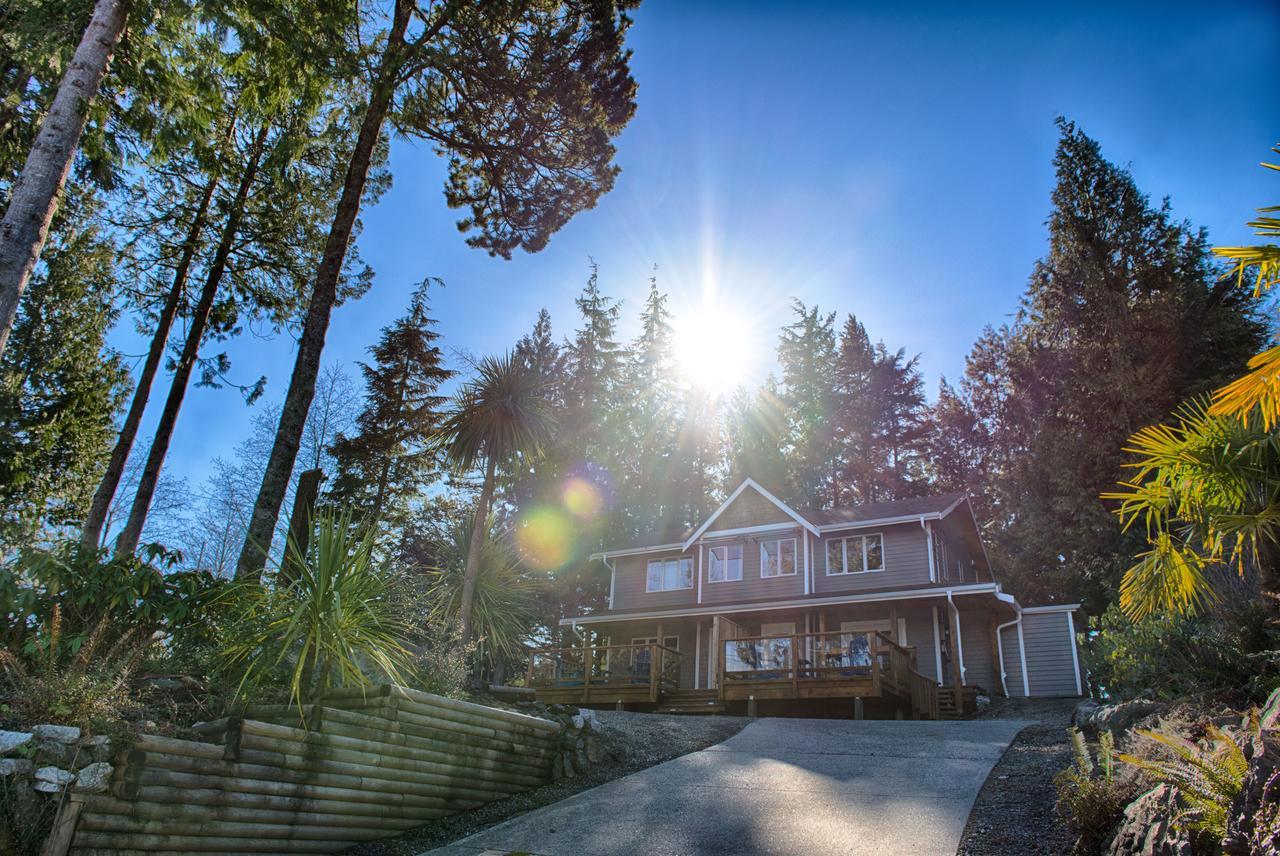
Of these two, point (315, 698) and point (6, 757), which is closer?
point (6, 757)

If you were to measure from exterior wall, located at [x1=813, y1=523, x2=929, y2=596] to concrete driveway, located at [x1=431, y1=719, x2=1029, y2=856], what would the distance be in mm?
9980

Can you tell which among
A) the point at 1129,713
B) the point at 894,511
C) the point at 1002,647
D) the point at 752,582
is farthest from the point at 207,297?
the point at 1002,647

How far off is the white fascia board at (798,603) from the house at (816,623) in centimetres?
4

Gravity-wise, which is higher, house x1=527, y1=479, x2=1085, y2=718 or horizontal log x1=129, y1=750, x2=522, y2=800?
house x1=527, y1=479, x2=1085, y2=718

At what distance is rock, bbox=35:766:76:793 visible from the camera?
13.9 ft

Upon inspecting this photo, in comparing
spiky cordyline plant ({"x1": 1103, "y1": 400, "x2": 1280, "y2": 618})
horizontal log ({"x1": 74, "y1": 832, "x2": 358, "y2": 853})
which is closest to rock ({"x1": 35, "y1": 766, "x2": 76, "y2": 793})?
horizontal log ({"x1": 74, "y1": 832, "x2": 358, "y2": 853})

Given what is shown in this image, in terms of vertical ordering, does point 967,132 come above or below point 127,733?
above

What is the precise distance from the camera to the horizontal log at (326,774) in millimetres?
4961

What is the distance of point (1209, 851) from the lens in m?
3.31

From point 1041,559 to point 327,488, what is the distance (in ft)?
79.1

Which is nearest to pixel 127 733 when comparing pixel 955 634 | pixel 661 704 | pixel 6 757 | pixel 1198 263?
pixel 6 757

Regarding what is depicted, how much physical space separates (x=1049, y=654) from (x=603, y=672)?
12440 millimetres

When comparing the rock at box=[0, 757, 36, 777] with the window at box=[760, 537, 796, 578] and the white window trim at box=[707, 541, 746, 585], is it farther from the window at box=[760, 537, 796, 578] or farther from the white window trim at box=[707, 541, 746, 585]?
the white window trim at box=[707, 541, 746, 585]

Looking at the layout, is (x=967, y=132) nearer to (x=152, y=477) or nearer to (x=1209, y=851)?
(x=1209, y=851)
